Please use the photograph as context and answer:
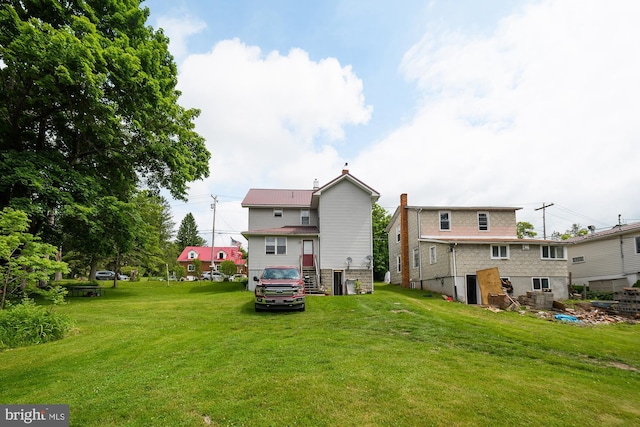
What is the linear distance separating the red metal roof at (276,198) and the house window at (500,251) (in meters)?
14.2

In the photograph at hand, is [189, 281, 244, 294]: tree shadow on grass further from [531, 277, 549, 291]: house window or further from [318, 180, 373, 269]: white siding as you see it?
[531, 277, 549, 291]: house window

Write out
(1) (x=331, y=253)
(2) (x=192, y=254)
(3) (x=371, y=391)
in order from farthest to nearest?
1. (2) (x=192, y=254)
2. (1) (x=331, y=253)
3. (3) (x=371, y=391)

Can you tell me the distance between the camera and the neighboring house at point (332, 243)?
83.0 feet

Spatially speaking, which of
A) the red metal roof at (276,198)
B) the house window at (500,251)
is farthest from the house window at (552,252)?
the red metal roof at (276,198)

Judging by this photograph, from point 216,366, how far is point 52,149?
20.2m

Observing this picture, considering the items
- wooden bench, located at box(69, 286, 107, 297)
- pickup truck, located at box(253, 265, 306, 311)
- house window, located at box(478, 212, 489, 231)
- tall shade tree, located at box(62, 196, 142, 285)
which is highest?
house window, located at box(478, 212, 489, 231)

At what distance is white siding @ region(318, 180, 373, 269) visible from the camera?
25453mm

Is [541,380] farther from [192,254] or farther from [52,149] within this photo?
[192,254]

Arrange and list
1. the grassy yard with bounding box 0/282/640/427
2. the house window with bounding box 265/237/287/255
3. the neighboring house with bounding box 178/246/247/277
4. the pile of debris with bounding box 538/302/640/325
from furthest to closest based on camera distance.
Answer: the neighboring house with bounding box 178/246/247/277, the house window with bounding box 265/237/287/255, the pile of debris with bounding box 538/302/640/325, the grassy yard with bounding box 0/282/640/427

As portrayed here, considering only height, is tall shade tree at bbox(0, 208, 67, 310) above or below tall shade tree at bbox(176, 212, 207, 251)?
below

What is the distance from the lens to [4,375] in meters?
7.05

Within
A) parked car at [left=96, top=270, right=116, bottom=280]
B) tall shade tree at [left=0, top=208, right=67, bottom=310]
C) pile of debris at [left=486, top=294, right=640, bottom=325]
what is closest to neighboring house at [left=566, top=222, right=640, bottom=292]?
pile of debris at [left=486, top=294, right=640, bottom=325]

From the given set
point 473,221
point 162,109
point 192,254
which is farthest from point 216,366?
point 192,254

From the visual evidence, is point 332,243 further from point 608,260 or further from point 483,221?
point 608,260
